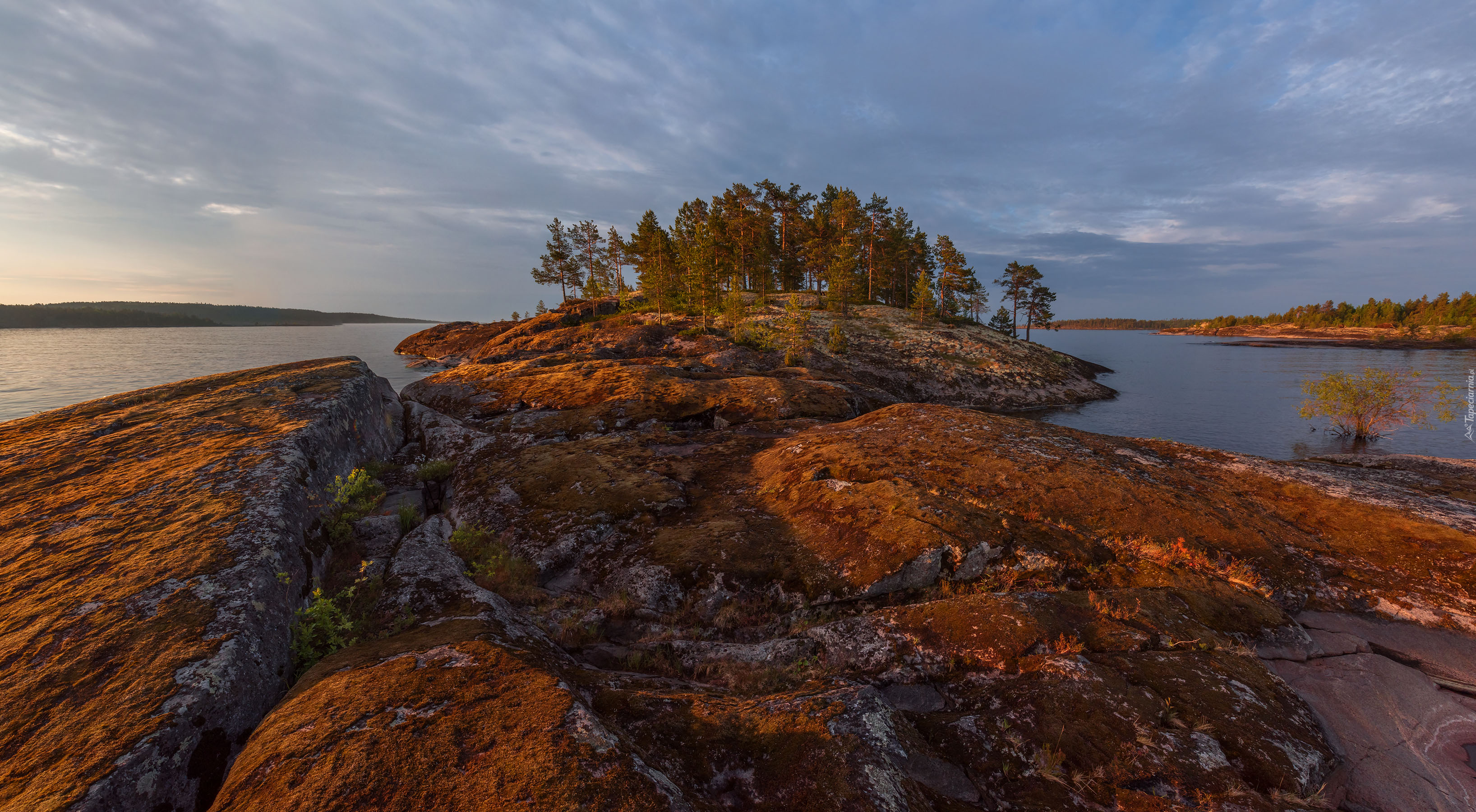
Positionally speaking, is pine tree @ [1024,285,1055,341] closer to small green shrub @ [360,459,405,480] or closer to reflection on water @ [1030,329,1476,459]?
reflection on water @ [1030,329,1476,459]

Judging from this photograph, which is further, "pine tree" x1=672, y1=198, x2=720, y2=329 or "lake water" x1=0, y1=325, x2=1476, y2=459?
"pine tree" x1=672, y1=198, x2=720, y2=329

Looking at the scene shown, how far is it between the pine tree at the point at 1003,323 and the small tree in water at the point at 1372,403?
63.3m

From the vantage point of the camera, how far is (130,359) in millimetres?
60281

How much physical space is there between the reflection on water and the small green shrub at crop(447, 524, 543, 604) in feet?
111

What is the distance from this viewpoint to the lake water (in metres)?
31.0

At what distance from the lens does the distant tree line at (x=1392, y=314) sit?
137125 millimetres

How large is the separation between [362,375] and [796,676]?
60.6 ft

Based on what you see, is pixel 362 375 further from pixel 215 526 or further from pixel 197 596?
pixel 197 596

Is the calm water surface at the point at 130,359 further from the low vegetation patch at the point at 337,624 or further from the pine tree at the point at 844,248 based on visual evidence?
the pine tree at the point at 844,248

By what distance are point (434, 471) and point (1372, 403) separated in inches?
2036

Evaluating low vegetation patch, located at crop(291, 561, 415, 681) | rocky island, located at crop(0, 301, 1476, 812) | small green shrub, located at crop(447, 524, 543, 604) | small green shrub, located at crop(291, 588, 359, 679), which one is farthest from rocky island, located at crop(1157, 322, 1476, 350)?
small green shrub, located at crop(291, 588, 359, 679)

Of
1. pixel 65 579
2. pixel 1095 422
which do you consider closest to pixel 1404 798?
pixel 65 579

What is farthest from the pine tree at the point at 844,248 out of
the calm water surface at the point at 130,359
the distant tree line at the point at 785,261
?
the calm water surface at the point at 130,359

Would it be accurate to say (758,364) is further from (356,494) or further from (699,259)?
(356,494)
